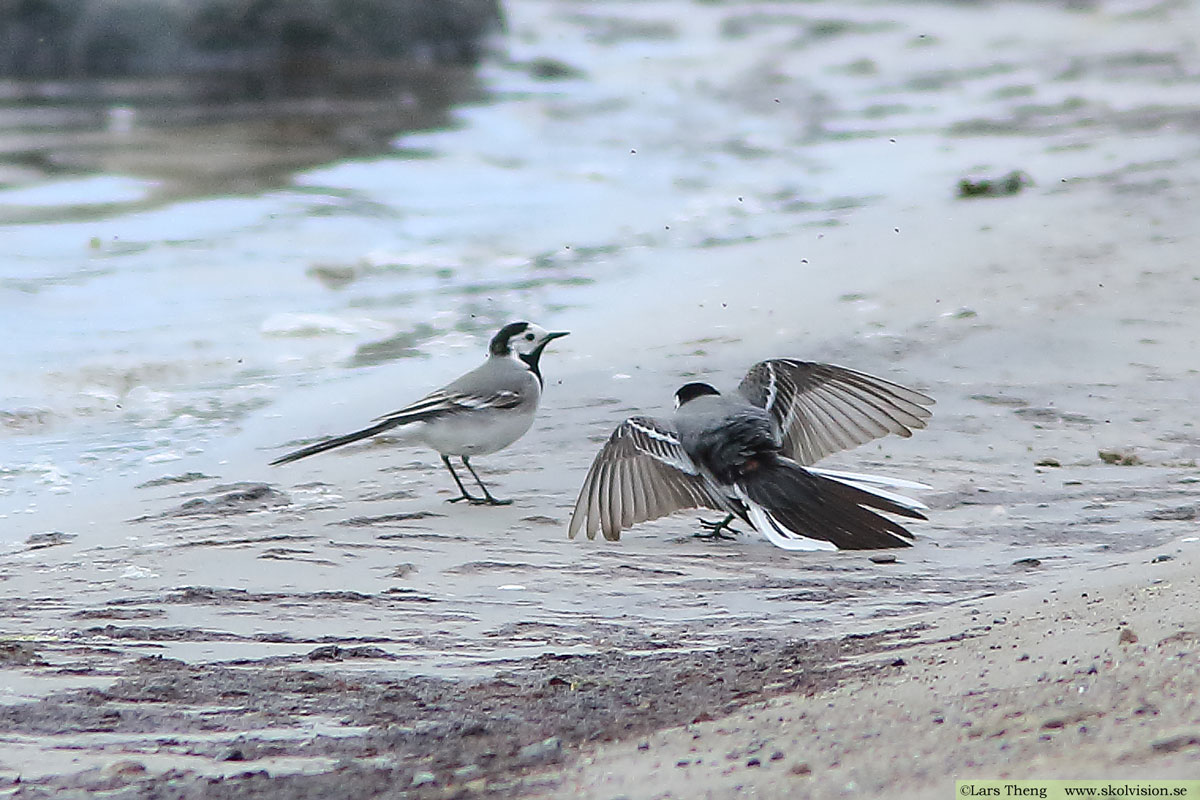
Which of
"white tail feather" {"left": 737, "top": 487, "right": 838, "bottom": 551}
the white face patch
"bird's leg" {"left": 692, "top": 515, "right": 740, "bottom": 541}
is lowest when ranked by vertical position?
"bird's leg" {"left": 692, "top": 515, "right": 740, "bottom": 541}

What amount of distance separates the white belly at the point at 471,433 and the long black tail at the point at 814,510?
59.5 inches

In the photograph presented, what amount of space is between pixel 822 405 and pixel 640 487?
3.16ft

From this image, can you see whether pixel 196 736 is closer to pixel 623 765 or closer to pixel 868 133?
pixel 623 765

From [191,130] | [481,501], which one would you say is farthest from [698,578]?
[191,130]

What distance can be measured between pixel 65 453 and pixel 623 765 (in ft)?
16.4

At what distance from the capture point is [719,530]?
6453 millimetres

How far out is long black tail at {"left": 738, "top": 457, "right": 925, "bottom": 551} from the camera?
5570 millimetres

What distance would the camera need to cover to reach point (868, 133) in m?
15.2

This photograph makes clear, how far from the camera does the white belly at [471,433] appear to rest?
7.05 meters

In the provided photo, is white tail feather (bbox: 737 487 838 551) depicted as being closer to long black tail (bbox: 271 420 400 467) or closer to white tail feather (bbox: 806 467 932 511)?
white tail feather (bbox: 806 467 932 511)

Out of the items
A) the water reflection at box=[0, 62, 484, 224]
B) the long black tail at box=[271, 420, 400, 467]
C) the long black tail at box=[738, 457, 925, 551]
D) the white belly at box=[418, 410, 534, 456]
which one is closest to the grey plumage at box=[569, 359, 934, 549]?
the long black tail at box=[738, 457, 925, 551]

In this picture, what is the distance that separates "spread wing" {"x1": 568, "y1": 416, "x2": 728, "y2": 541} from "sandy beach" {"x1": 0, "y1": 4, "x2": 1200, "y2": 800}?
15cm

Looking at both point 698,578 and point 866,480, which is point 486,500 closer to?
point 698,578

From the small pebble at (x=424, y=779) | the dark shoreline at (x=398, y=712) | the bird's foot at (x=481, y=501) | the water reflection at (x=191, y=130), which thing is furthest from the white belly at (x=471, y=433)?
the water reflection at (x=191, y=130)
